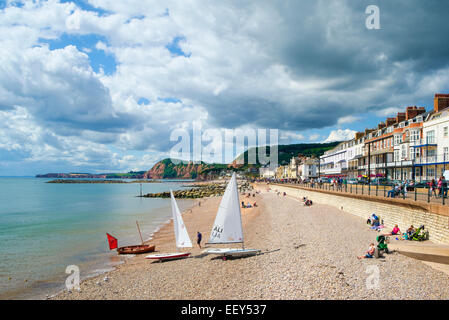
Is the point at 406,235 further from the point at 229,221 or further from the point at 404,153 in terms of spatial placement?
the point at 404,153

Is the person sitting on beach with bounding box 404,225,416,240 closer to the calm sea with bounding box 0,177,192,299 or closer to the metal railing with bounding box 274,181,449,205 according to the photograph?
the metal railing with bounding box 274,181,449,205

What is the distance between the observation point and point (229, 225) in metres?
17.0

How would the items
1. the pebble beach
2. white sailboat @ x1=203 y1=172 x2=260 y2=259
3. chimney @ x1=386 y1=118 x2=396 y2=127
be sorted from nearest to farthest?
the pebble beach
white sailboat @ x1=203 y1=172 x2=260 y2=259
chimney @ x1=386 y1=118 x2=396 y2=127

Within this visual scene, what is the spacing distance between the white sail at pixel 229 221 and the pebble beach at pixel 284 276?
4.24 feet

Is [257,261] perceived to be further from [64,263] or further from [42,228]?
[42,228]

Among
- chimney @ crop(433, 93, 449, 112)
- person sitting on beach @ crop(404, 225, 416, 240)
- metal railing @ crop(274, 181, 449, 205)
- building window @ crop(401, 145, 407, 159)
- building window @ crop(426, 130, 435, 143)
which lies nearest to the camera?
person sitting on beach @ crop(404, 225, 416, 240)

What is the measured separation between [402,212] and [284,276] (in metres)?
11.2

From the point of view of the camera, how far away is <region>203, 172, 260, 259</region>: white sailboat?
54.4 feet

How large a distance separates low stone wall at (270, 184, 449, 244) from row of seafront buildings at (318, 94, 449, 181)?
8114 mm

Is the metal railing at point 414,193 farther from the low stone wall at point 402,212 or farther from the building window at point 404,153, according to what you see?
the building window at point 404,153

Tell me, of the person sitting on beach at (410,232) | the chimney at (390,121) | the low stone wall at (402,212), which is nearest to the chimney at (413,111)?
the chimney at (390,121)

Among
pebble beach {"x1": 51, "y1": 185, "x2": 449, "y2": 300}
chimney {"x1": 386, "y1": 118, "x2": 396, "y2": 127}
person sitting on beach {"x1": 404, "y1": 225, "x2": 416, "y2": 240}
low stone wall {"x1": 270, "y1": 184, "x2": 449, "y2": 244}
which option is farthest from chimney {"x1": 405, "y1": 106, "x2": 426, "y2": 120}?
person sitting on beach {"x1": 404, "y1": 225, "x2": 416, "y2": 240}

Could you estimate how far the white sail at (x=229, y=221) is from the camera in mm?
16672

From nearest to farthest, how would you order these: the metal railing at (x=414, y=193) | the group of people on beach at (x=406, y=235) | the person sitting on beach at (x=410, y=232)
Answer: the group of people on beach at (x=406, y=235) → the person sitting on beach at (x=410, y=232) → the metal railing at (x=414, y=193)
